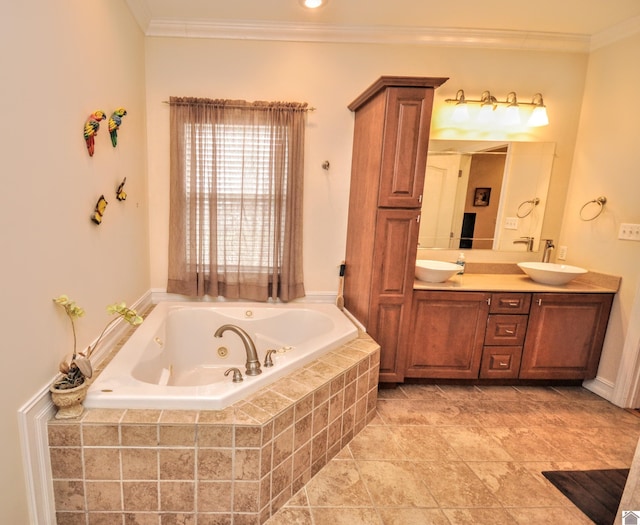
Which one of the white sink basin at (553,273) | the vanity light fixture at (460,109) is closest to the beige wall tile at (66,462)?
the white sink basin at (553,273)

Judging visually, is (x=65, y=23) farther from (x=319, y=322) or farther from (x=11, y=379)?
(x=319, y=322)

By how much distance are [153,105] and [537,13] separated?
9.39 ft

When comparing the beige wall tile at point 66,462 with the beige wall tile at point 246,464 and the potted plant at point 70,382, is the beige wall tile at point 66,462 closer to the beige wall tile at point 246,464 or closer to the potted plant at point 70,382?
the potted plant at point 70,382

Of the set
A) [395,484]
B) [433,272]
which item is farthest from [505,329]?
[395,484]

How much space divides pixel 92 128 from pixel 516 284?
296cm

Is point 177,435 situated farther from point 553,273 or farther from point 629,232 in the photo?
point 629,232

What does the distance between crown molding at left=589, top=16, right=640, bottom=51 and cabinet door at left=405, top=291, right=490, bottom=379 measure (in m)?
2.19

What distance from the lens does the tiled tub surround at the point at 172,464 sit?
128 cm

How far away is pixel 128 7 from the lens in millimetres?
2096

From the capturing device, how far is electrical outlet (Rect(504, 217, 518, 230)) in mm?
2898

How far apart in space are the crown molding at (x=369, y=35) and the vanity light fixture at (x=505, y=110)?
0.37m

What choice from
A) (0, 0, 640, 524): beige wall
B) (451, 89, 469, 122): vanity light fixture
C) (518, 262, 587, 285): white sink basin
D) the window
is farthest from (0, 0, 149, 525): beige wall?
(518, 262, 587, 285): white sink basin

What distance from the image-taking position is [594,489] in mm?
1685

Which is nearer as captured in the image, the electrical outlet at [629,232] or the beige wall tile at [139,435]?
the beige wall tile at [139,435]
